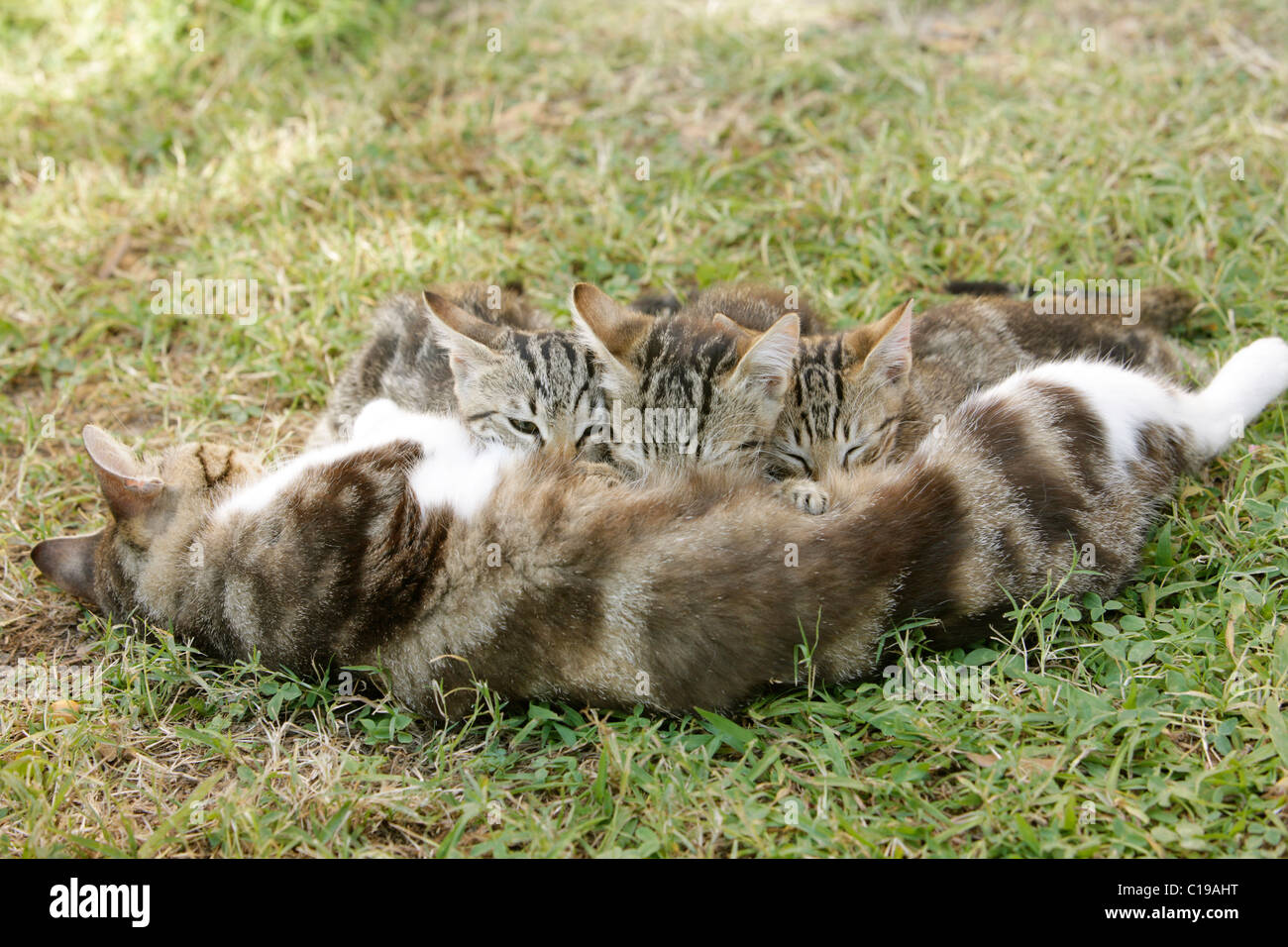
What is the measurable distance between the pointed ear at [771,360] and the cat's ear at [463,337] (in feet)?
3.06

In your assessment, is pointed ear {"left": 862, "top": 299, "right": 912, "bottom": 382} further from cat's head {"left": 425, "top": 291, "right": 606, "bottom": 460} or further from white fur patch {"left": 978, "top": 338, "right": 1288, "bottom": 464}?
cat's head {"left": 425, "top": 291, "right": 606, "bottom": 460}

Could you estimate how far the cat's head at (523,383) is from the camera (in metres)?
3.79

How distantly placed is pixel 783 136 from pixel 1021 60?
150cm

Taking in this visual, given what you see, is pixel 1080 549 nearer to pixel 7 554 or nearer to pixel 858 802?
pixel 858 802

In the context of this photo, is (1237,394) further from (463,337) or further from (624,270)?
(463,337)

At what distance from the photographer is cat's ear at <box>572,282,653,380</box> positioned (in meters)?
3.67

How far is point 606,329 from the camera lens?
373cm
